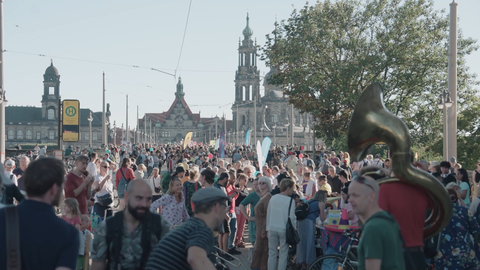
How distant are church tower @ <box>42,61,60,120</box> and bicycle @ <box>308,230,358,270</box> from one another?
114m

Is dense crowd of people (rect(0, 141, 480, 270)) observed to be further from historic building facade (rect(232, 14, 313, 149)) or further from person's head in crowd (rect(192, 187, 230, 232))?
historic building facade (rect(232, 14, 313, 149))

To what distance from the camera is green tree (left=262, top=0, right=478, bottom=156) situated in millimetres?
29094

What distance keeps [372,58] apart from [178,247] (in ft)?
85.6

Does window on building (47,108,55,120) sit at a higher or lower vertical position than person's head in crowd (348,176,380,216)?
higher

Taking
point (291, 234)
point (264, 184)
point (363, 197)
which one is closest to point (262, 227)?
point (264, 184)

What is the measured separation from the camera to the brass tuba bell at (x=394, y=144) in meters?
5.34

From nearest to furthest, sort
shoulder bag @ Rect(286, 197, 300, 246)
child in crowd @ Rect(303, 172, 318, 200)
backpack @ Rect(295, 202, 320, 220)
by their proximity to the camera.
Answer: shoulder bag @ Rect(286, 197, 300, 246), backpack @ Rect(295, 202, 320, 220), child in crowd @ Rect(303, 172, 318, 200)

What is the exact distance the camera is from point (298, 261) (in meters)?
9.45

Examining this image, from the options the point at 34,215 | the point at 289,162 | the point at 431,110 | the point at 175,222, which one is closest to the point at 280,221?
the point at 175,222

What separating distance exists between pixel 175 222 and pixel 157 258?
4.57m

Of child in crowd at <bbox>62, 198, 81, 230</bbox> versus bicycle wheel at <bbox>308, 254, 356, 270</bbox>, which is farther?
bicycle wheel at <bbox>308, 254, 356, 270</bbox>

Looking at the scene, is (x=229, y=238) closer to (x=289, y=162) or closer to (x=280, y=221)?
(x=280, y=221)

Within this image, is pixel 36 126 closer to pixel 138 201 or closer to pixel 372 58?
pixel 372 58

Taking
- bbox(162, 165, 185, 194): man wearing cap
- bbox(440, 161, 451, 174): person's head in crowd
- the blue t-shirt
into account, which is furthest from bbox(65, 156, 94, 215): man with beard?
bbox(440, 161, 451, 174): person's head in crowd
